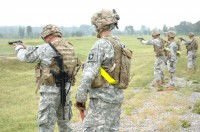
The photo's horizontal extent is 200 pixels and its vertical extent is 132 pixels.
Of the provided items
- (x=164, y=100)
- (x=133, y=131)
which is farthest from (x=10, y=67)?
(x=133, y=131)

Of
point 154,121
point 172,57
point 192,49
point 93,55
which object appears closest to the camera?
point 93,55

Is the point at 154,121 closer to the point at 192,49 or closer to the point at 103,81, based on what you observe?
the point at 103,81

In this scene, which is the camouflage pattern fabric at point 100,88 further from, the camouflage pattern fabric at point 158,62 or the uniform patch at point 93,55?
the camouflage pattern fabric at point 158,62

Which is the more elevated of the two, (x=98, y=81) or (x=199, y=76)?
(x=98, y=81)

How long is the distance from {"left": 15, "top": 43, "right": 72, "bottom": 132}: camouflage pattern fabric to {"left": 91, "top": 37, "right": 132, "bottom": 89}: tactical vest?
1.57m

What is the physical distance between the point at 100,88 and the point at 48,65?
164cm

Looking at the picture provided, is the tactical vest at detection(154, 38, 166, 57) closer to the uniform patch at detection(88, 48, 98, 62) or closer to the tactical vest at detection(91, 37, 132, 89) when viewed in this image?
the tactical vest at detection(91, 37, 132, 89)

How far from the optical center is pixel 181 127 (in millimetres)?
9859

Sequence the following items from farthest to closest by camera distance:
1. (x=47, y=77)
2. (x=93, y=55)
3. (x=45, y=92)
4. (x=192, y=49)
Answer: (x=192, y=49) → (x=45, y=92) → (x=47, y=77) → (x=93, y=55)

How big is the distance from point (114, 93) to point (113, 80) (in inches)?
10.0

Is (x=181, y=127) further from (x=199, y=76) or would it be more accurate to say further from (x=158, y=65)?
(x=199, y=76)

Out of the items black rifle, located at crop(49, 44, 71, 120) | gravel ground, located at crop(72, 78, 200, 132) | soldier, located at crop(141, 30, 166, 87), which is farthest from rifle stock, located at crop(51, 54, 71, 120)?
soldier, located at crop(141, 30, 166, 87)

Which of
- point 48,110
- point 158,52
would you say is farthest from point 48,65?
point 158,52

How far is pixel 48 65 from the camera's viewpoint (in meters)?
7.19
